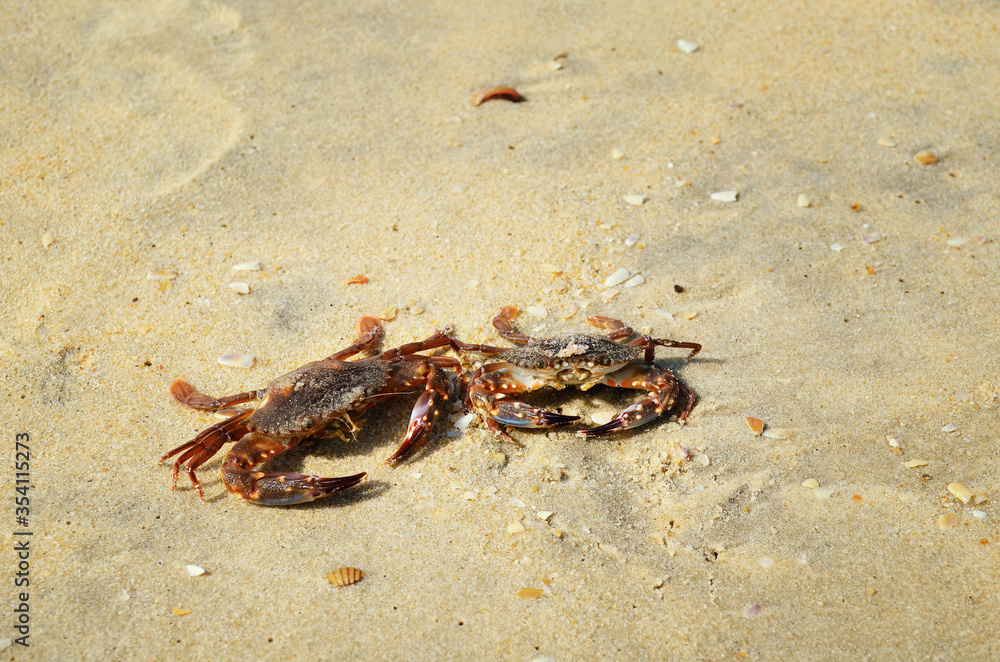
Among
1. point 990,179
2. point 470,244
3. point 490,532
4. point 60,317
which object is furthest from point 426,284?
point 990,179

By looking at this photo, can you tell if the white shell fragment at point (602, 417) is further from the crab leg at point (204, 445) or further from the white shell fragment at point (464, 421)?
the crab leg at point (204, 445)

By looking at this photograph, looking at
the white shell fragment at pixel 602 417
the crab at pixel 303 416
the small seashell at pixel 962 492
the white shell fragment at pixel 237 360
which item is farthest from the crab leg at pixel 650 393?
the white shell fragment at pixel 237 360

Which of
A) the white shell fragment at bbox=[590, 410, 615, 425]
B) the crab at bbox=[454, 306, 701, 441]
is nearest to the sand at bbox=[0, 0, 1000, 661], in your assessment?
the white shell fragment at bbox=[590, 410, 615, 425]

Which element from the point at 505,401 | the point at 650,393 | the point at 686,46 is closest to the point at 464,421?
the point at 505,401

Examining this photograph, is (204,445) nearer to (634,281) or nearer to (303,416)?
(303,416)

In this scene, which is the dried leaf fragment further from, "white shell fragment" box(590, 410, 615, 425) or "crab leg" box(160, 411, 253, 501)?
"crab leg" box(160, 411, 253, 501)

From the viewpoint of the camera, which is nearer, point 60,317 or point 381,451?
point 381,451

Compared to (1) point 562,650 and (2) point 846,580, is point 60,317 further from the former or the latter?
(2) point 846,580
